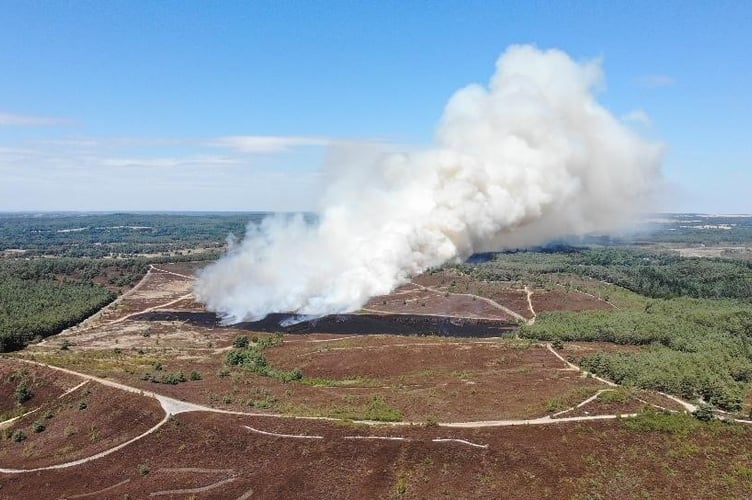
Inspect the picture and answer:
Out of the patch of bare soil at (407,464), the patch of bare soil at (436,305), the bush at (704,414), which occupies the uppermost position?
the bush at (704,414)

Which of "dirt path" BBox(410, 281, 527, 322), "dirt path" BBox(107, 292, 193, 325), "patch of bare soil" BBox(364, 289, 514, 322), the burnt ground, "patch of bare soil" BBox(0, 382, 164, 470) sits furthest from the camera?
"patch of bare soil" BBox(364, 289, 514, 322)

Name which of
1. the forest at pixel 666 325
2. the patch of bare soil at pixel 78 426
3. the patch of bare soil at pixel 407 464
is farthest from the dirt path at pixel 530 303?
the patch of bare soil at pixel 78 426

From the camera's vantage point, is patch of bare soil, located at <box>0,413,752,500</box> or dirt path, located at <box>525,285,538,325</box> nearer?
patch of bare soil, located at <box>0,413,752,500</box>

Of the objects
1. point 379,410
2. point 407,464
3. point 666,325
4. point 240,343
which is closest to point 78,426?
point 379,410

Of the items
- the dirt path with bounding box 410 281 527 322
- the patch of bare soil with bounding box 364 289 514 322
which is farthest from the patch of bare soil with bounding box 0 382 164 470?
the dirt path with bounding box 410 281 527 322

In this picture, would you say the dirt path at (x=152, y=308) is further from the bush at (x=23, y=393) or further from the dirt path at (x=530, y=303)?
the dirt path at (x=530, y=303)

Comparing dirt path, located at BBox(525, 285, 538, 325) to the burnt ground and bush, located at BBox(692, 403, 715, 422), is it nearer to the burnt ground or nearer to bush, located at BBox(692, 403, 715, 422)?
the burnt ground

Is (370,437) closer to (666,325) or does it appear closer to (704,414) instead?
(704,414)

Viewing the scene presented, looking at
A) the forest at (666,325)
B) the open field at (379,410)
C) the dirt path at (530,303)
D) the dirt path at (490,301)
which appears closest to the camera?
the open field at (379,410)
